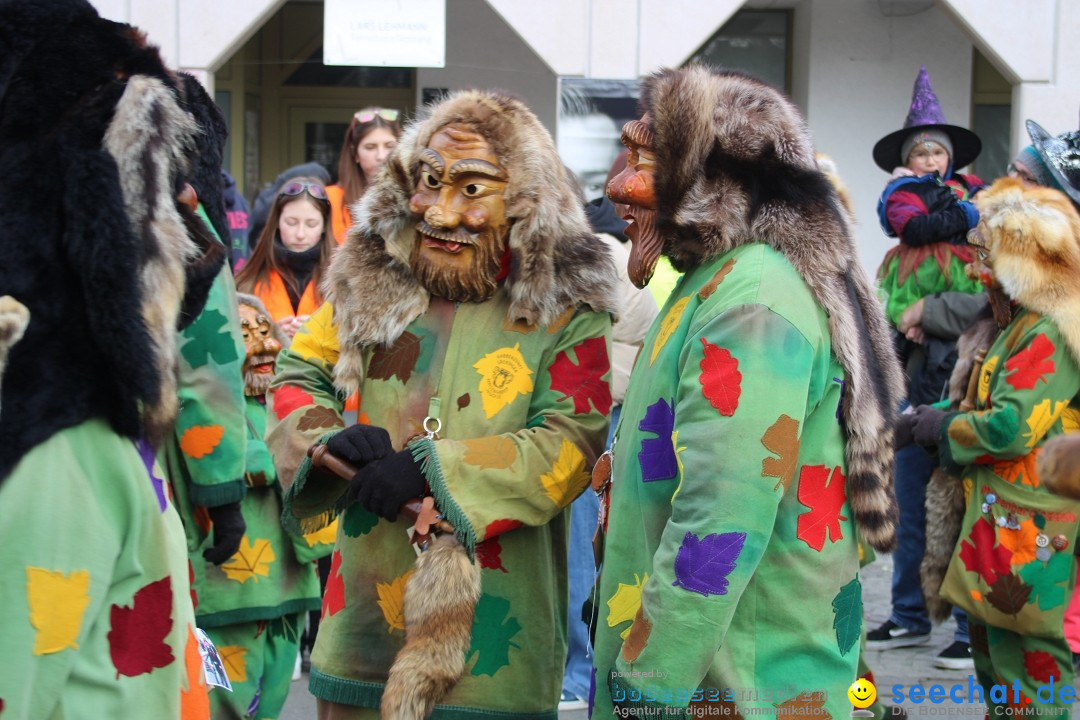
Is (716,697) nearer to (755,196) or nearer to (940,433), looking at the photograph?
(755,196)

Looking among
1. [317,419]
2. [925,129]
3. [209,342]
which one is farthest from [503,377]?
[925,129]

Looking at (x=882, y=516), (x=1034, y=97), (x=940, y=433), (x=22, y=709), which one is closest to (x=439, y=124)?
(x=882, y=516)

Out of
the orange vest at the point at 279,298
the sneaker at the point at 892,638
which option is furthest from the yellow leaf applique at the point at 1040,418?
the orange vest at the point at 279,298

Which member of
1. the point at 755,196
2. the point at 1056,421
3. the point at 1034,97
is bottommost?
the point at 1056,421

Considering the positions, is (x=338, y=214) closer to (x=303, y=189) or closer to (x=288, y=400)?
(x=303, y=189)

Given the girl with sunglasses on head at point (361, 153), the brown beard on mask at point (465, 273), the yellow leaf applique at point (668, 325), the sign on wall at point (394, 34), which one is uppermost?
the sign on wall at point (394, 34)

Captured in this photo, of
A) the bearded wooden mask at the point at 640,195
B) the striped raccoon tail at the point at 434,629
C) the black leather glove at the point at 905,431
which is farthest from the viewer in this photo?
the black leather glove at the point at 905,431

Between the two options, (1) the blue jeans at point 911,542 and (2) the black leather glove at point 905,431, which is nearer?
(2) the black leather glove at point 905,431

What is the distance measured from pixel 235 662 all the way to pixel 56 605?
2.26m

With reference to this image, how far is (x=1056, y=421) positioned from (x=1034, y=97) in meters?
5.03

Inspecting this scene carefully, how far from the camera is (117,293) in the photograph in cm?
196

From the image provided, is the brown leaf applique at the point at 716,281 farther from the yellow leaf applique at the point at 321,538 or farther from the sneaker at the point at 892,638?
the sneaker at the point at 892,638

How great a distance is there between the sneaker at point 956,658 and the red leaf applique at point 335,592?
393cm

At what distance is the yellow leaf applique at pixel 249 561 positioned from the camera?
396 centimetres
